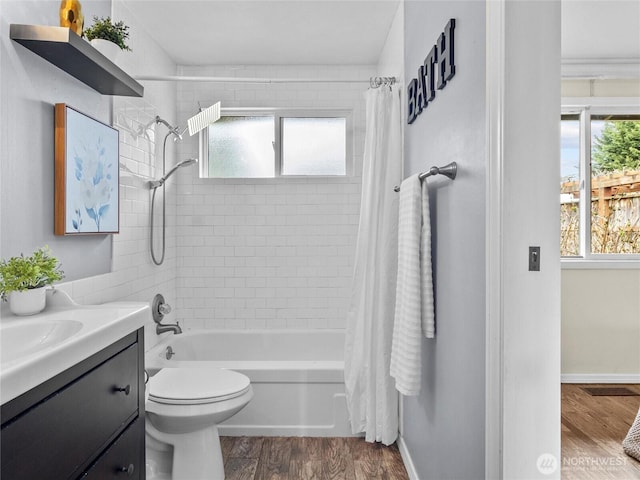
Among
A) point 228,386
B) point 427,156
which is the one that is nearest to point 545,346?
point 427,156

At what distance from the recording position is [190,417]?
2.04 metres

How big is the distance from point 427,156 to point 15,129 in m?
1.56

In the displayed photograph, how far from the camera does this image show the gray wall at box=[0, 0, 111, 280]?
1564 mm

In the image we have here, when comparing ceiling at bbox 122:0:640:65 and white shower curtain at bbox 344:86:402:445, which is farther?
ceiling at bbox 122:0:640:65

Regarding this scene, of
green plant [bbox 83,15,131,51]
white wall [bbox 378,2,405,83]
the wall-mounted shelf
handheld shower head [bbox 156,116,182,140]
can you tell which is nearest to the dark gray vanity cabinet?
the wall-mounted shelf

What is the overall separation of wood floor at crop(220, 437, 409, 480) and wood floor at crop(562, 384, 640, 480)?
2.88 ft

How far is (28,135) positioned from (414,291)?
5.00 feet

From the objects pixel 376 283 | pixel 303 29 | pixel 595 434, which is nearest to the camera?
pixel 376 283

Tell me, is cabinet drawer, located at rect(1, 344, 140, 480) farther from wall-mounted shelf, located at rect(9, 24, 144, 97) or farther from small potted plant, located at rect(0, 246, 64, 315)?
wall-mounted shelf, located at rect(9, 24, 144, 97)

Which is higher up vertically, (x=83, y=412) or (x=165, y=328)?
(x=83, y=412)

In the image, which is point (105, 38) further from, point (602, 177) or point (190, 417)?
point (602, 177)

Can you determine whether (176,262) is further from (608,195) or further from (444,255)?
(608,195)

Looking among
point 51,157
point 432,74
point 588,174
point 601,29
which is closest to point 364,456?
point 432,74

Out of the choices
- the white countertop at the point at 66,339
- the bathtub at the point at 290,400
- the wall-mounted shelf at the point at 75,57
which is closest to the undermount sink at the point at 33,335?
the white countertop at the point at 66,339
